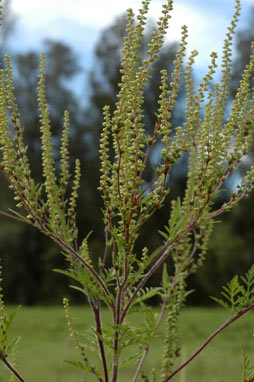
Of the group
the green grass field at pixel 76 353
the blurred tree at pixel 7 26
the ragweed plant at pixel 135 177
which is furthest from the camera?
the blurred tree at pixel 7 26

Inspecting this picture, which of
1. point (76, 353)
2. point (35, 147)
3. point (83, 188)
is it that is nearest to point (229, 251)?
point (83, 188)

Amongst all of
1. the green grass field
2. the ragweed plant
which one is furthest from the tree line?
the ragweed plant

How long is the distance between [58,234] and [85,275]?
255 millimetres

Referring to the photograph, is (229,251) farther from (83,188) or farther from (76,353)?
(76,353)

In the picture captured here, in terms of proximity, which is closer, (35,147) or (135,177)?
(135,177)

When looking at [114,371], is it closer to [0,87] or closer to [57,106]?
[0,87]

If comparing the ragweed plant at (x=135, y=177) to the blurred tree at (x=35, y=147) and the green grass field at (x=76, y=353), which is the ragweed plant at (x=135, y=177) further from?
the blurred tree at (x=35, y=147)

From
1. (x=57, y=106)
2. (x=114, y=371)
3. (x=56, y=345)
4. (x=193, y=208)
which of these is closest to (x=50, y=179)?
(x=193, y=208)

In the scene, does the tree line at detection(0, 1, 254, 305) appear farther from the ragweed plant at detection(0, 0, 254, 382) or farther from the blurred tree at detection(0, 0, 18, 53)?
the ragweed plant at detection(0, 0, 254, 382)

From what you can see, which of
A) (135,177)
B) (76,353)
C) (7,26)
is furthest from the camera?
(7,26)

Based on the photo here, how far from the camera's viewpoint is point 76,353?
16297mm

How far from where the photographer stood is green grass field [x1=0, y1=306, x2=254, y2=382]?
13.0 meters

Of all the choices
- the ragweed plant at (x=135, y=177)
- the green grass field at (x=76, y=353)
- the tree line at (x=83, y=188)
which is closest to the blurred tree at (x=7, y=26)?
the tree line at (x=83, y=188)

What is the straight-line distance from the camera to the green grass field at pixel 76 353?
1302 cm
